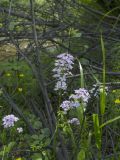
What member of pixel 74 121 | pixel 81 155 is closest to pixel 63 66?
pixel 74 121

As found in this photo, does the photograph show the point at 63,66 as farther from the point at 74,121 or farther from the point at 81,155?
the point at 81,155

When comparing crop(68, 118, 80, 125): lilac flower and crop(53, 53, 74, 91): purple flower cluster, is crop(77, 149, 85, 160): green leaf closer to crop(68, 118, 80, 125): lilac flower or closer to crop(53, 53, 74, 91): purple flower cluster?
crop(68, 118, 80, 125): lilac flower

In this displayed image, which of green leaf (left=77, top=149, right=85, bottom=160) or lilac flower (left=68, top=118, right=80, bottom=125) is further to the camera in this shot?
lilac flower (left=68, top=118, right=80, bottom=125)

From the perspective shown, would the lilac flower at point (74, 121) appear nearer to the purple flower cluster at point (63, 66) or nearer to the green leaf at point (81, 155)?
the purple flower cluster at point (63, 66)

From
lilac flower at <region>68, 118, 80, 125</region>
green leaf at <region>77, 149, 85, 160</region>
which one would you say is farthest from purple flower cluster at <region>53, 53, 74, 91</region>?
green leaf at <region>77, 149, 85, 160</region>

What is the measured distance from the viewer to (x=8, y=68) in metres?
4.07

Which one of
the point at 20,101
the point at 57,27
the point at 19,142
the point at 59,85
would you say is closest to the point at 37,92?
the point at 20,101

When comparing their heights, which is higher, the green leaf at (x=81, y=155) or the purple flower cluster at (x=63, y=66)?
the purple flower cluster at (x=63, y=66)

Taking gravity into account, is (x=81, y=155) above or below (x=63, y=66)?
below

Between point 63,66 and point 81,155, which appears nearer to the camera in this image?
point 81,155

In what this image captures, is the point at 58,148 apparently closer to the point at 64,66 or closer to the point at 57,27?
the point at 64,66

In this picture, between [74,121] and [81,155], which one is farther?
[74,121]

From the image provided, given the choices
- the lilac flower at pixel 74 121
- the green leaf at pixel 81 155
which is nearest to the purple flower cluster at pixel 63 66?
the lilac flower at pixel 74 121

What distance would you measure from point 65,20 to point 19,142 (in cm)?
164
